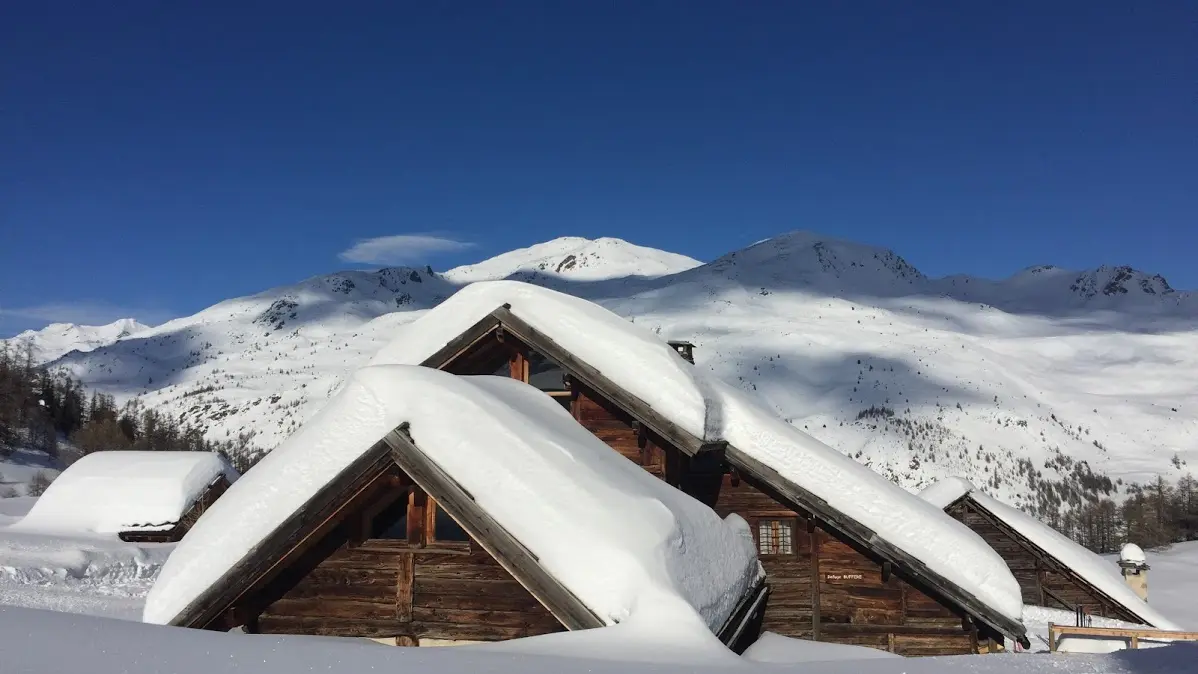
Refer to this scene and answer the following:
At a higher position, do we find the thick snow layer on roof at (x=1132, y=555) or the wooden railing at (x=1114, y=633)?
the wooden railing at (x=1114, y=633)

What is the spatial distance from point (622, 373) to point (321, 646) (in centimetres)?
697

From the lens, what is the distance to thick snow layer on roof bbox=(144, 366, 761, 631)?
5930mm

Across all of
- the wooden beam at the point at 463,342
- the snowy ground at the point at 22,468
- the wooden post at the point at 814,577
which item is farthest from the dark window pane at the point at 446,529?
the snowy ground at the point at 22,468

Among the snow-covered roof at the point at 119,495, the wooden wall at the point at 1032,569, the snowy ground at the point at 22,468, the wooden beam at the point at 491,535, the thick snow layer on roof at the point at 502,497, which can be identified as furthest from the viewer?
the snowy ground at the point at 22,468

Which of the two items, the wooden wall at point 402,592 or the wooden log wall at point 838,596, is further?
the wooden log wall at point 838,596

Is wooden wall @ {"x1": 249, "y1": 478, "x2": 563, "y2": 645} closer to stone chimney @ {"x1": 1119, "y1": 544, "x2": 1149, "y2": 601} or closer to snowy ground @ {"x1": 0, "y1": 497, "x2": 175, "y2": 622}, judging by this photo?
snowy ground @ {"x1": 0, "y1": 497, "x2": 175, "y2": 622}

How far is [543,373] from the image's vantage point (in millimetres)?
12258

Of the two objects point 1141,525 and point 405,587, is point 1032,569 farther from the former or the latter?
point 1141,525

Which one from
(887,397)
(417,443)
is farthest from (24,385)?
(887,397)

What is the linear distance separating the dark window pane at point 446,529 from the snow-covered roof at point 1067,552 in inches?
739

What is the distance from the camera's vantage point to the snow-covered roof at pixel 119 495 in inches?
1222

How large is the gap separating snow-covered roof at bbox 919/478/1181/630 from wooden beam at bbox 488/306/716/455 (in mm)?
15460

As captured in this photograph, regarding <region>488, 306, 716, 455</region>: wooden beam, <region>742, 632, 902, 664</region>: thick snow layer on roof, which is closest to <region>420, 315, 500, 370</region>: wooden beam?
<region>488, 306, 716, 455</region>: wooden beam

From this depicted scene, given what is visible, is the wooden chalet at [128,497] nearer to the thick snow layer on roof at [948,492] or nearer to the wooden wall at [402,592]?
the thick snow layer on roof at [948,492]
